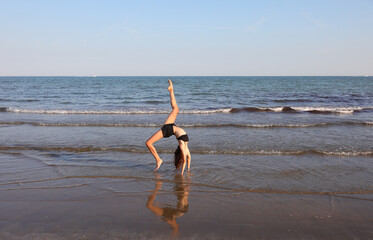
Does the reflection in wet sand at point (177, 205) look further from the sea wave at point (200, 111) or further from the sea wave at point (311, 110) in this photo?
the sea wave at point (311, 110)

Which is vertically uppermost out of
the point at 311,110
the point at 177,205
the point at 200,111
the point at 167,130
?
the point at 167,130

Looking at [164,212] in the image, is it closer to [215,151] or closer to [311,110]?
[215,151]

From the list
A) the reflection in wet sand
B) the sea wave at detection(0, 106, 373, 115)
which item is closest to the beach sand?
the reflection in wet sand

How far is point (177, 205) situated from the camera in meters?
5.20

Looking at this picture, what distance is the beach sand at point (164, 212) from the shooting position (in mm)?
4199

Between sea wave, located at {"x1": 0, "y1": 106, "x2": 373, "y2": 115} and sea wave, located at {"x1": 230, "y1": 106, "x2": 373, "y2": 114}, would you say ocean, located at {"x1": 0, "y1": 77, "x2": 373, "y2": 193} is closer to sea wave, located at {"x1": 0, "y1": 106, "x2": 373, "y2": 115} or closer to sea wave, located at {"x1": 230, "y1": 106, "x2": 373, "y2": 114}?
sea wave, located at {"x1": 0, "y1": 106, "x2": 373, "y2": 115}

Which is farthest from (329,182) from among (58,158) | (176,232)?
(58,158)

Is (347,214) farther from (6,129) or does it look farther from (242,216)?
(6,129)

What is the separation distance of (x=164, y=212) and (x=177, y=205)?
0.38 meters

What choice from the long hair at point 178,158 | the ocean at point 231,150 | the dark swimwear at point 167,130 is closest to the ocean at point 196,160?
Answer: the ocean at point 231,150

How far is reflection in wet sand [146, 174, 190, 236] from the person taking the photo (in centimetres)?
462

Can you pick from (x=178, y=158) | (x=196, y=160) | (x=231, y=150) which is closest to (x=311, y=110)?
(x=231, y=150)

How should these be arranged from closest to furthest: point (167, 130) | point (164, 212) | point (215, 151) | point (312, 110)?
point (164, 212), point (167, 130), point (215, 151), point (312, 110)

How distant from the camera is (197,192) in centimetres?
585
